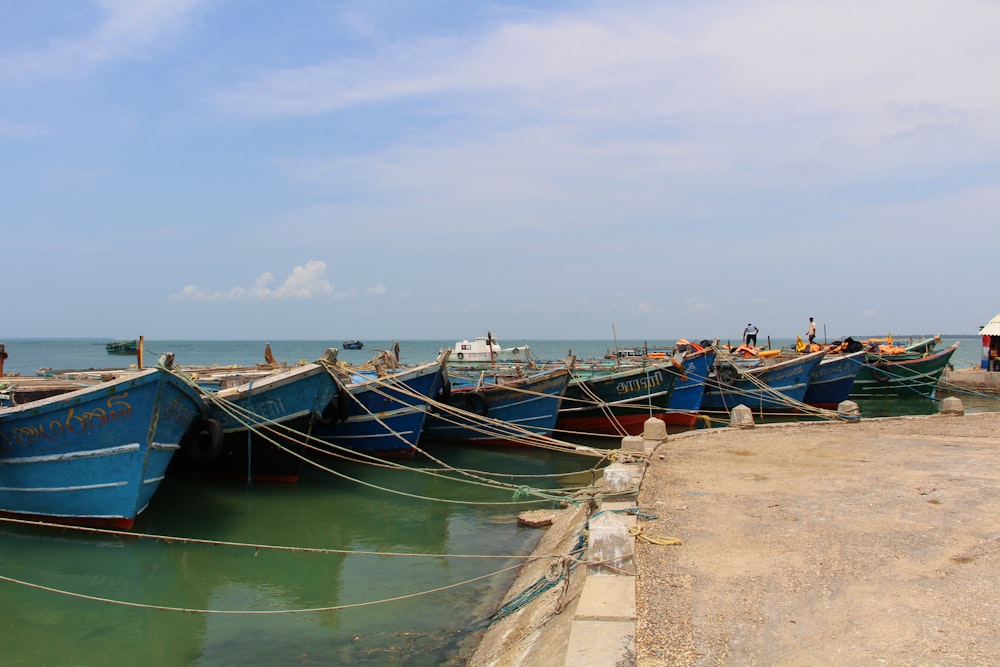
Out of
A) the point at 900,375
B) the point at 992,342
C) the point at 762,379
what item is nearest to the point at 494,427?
the point at 762,379

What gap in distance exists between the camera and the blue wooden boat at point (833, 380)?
81.9 ft

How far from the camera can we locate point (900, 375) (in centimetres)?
3064

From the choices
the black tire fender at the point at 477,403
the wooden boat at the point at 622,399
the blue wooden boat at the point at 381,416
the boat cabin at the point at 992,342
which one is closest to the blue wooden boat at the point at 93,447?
the blue wooden boat at the point at 381,416

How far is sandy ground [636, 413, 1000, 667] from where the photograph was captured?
160 inches

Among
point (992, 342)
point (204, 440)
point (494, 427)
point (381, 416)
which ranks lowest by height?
point (494, 427)

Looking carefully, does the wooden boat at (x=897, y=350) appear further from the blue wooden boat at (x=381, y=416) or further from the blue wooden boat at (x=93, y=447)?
the blue wooden boat at (x=93, y=447)

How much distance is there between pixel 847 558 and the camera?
5.44m

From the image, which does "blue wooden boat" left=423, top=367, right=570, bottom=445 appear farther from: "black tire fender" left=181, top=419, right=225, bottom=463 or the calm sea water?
"black tire fender" left=181, top=419, right=225, bottom=463

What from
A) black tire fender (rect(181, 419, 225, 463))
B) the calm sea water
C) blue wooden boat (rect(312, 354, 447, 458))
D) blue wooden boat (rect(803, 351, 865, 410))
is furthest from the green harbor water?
blue wooden boat (rect(803, 351, 865, 410))

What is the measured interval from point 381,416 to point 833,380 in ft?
55.9

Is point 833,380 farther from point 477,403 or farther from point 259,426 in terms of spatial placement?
point 259,426

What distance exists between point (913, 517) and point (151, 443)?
29.4ft

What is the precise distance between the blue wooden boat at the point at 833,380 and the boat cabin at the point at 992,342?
29.7 ft

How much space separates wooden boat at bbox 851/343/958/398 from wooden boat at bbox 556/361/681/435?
1489 cm
